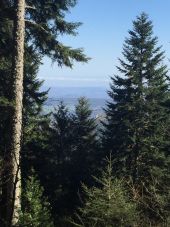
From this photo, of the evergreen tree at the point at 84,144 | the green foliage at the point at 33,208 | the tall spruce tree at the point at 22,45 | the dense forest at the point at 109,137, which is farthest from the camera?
the evergreen tree at the point at 84,144

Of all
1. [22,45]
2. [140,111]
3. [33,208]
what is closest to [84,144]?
[140,111]

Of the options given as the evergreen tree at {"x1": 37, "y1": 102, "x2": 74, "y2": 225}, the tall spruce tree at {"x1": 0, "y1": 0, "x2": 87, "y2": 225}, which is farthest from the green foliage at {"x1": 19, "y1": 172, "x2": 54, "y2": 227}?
the evergreen tree at {"x1": 37, "y1": 102, "x2": 74, "y2": 225}

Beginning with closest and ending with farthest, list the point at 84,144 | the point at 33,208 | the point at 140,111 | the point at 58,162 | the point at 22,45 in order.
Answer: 1. the point at 22,45
2. the point at 33,208
3. the point at 140,111
4. the point at 58,162
5. the point at 84,144

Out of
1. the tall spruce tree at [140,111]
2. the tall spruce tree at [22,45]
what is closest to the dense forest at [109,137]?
the tall spruce tree at [140,111]

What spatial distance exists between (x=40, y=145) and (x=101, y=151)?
4568 mm

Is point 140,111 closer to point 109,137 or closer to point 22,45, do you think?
point 109,137

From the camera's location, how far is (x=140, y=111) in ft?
99.4

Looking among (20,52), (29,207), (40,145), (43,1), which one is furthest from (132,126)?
(20,52)

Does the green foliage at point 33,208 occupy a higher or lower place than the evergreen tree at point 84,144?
lower

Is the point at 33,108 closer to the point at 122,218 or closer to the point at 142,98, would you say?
the point at 142,98

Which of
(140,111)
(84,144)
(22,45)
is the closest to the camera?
(22,45)

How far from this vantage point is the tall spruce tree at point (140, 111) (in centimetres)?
2981

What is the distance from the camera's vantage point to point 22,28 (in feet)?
37.8

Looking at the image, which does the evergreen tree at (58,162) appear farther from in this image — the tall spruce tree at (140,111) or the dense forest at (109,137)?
the tall spruce tree at (140,111)
